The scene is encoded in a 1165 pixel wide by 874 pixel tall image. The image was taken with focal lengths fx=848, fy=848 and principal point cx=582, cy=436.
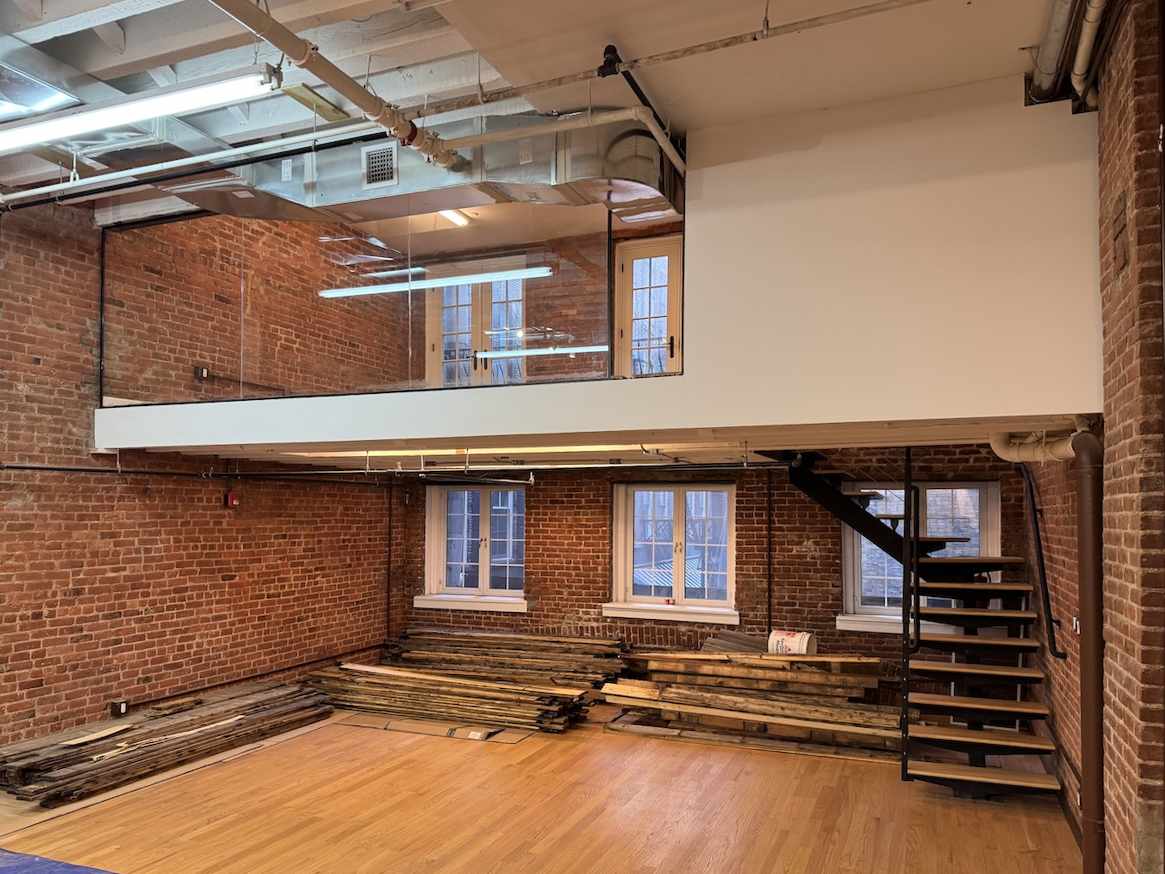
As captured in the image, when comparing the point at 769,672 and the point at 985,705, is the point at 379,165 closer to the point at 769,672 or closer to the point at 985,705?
the point at 769,672

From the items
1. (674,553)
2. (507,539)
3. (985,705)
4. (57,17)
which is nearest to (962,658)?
(985,705)

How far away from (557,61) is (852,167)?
154 centimetres

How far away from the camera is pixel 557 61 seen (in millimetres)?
3951

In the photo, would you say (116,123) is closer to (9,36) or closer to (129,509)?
(9,36)

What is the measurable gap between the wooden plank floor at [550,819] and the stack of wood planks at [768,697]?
34 cm

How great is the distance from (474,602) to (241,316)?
4.27 metres

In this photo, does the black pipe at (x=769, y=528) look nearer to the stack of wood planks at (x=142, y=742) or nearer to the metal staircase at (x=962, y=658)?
the metal staircase at (x=962, y=658)

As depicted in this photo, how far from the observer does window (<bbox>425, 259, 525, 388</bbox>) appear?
16.4ft

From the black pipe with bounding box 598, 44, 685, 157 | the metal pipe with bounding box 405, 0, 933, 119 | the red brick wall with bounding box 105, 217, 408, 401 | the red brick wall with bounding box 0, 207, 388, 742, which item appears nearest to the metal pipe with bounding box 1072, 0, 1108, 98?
the metal pipe with bounding box 405, 0, 933, 119

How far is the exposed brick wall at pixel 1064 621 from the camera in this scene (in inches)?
194

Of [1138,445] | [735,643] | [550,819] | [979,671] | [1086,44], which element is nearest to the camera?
[1138,445]

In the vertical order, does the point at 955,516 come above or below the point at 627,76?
below

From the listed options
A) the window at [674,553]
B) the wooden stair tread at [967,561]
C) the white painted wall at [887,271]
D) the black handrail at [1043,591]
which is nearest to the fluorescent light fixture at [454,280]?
the white painted wall at [887,271]

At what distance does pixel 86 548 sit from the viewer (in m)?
6.44
